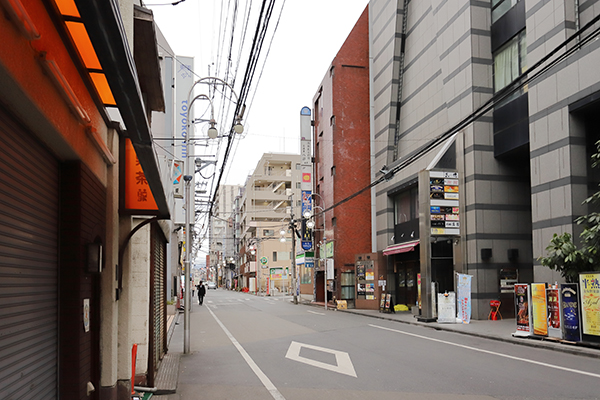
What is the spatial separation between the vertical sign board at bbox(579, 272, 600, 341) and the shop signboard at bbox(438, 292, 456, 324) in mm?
8285

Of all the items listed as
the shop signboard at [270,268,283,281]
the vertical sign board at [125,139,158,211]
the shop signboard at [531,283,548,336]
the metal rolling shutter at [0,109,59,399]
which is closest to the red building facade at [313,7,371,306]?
the shop signboard at [531,283,548,336]

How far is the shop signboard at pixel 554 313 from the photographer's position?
15039 mm

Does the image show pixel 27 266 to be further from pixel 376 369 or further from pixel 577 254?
pixel 577 254

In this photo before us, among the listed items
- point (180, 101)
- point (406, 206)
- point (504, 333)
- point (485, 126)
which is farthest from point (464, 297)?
point (180, 101)

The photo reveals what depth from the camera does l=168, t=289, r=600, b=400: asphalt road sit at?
901 centimetres

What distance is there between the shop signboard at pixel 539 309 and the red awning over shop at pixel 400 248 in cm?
1290

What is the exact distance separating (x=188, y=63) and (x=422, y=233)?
58.7 ft

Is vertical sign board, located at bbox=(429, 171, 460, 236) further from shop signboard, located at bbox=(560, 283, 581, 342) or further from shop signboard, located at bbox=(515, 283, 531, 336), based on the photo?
shop signboard, located at bbox=(560, 283, 581, 342)

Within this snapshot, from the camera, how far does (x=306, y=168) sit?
43375 mm

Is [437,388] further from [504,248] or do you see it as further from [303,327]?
[504,248]

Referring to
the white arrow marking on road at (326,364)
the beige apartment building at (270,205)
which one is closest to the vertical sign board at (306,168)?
the white arrow marking on road at (326,364)

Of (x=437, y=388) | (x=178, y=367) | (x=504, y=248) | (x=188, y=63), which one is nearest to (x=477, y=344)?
(x=437, y=388)

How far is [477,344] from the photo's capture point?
15.5 m

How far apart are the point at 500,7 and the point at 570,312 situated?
624 inches
